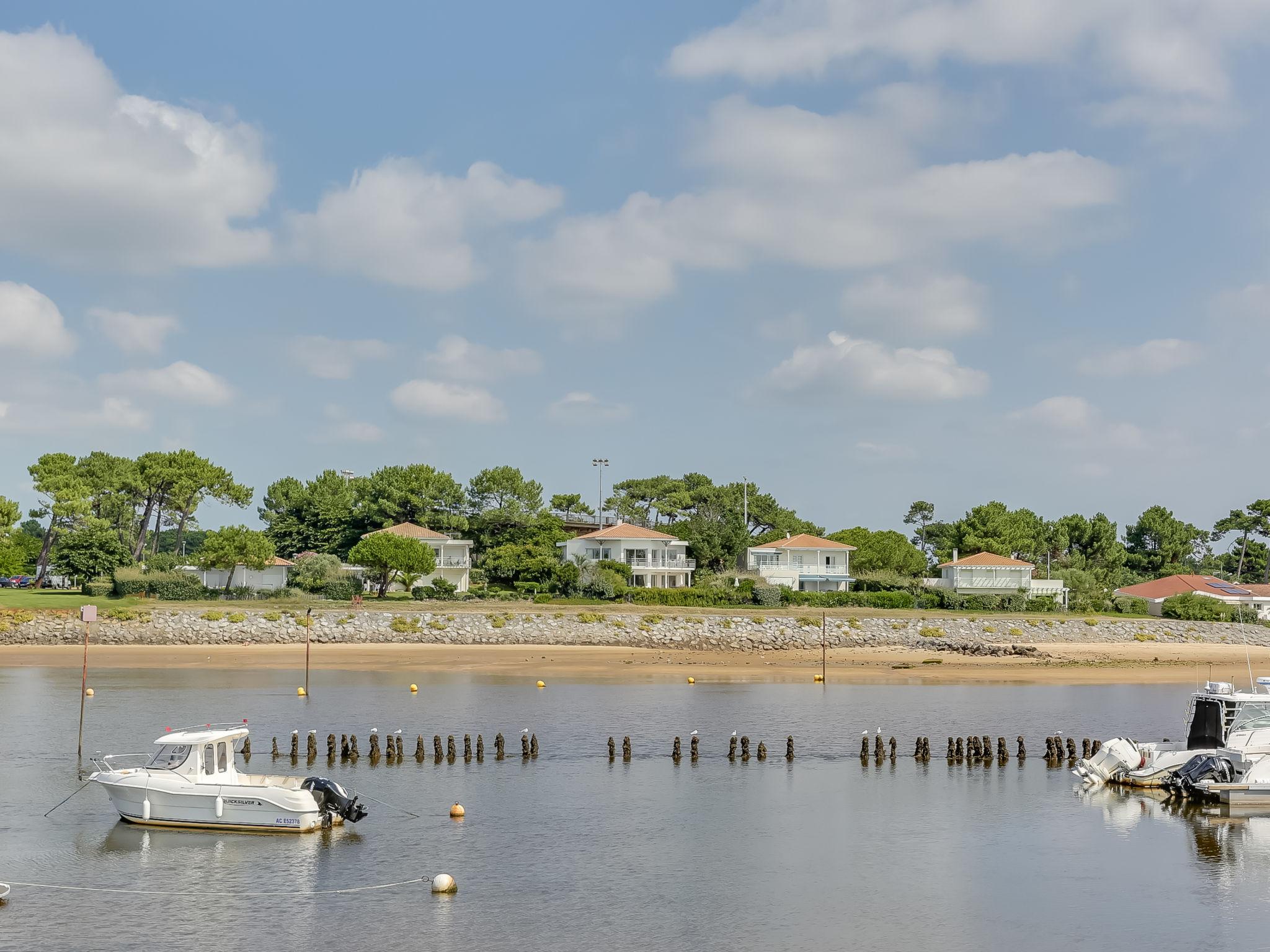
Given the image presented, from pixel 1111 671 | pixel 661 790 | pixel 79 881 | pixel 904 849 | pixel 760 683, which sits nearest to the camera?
A: pixel 79 881

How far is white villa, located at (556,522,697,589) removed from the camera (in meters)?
112

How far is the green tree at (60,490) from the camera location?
10600 cm

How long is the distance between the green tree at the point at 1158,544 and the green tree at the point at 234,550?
106539 millimetres

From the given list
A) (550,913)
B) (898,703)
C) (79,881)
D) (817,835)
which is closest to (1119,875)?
(817,835)

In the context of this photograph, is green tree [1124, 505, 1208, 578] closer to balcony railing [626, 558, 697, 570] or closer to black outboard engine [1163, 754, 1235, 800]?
balcony railing [626, 558, 697, 570]

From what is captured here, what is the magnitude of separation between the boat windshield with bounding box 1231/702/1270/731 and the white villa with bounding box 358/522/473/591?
269ft

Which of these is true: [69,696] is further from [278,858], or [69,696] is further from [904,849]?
[904,849]

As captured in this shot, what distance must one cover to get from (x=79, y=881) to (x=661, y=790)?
17.6 m

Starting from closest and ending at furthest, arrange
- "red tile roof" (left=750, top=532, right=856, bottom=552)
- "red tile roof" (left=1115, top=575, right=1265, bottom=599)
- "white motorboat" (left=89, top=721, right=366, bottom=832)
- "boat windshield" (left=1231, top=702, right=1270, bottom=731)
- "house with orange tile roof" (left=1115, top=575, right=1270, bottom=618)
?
"white motorboat" (left=89, top=721, right=366, bottom=832) → "boat windshield" (left=1231, top=702, right=1270, bottom=731) → "house with orange tile roof" (left=1115, top=575, right=1270, bottom=618) → "red tile roof" (left=1115, top=575, right=1265, bottom=599) → "red tile roof" (left=750, top=532, right=856, bottom=552)

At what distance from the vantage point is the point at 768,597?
327ft

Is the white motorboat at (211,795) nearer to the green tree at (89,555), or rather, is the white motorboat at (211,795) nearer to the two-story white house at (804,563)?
the green tree at (89,555)

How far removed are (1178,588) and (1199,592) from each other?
3418 millimetres

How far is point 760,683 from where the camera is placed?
67.8 m

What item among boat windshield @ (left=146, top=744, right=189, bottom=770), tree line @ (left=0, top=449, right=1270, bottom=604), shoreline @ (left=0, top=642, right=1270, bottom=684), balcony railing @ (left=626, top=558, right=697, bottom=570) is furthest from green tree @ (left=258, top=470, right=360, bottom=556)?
boat windshield @ (left=146, top=744, right=189, bottom=770)
